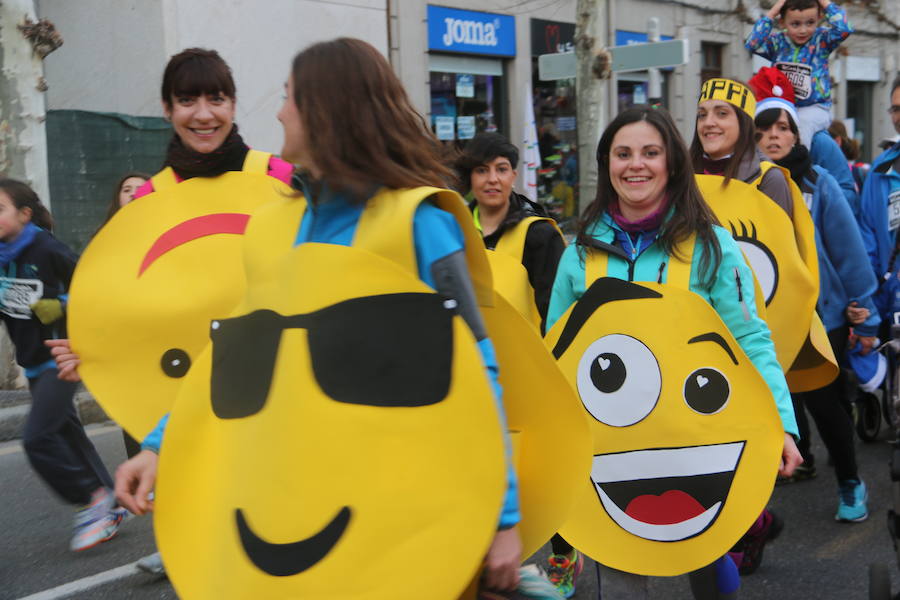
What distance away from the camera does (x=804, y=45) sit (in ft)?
21.6

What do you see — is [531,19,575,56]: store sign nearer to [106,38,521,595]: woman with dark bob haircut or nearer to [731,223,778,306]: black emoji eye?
[731,223,778,306]: black emoji eye

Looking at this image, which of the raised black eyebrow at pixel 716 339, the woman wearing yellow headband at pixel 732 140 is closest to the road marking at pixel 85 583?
the raised black eyebrow at pixel 716 339

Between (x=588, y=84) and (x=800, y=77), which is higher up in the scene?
(x=588, y=84)

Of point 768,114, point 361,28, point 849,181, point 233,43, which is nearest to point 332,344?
point 768,114

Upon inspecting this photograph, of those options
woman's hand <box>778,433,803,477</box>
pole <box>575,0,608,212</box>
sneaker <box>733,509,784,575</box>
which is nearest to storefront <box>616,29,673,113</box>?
pole <box>575,0,608,212</box>

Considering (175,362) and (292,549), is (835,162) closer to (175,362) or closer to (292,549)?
(175,362)

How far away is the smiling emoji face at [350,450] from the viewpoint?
6.31ft

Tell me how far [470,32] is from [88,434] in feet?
33.3

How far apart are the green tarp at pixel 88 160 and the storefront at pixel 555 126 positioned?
7.41m

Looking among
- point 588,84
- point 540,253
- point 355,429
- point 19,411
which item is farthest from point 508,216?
point 588,84

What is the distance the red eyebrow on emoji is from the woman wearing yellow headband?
80.2 inches

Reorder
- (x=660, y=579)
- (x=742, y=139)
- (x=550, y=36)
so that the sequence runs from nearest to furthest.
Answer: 1. (x=742, y=139)
2. (x=660, y=579)
3. (x=550, y=36)

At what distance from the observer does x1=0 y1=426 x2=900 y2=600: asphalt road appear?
4.38 metres

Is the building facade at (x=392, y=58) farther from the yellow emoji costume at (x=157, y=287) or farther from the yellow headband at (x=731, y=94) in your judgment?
the yellow emoji costume at (x=157, y=287)
